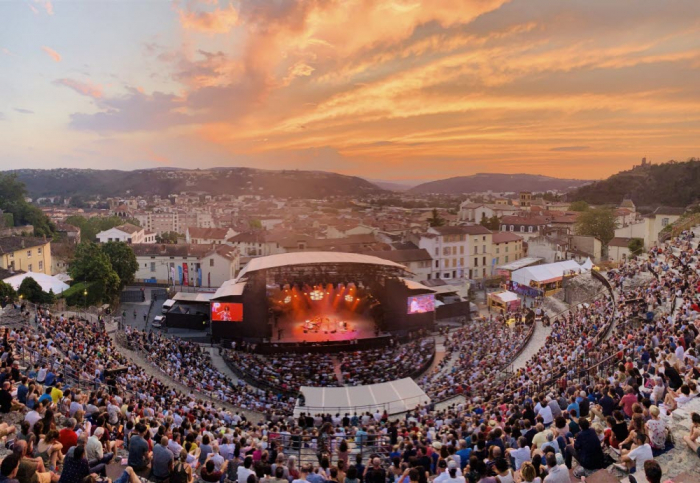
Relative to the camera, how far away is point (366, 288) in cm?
2744

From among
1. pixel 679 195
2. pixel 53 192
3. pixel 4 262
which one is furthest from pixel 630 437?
pixel 53 192

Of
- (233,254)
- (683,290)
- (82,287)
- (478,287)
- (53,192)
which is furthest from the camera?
(53,192)

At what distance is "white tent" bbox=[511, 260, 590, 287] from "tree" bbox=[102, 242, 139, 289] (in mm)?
28479

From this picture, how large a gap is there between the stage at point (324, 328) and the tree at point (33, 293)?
13.1 m

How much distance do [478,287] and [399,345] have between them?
1728cm

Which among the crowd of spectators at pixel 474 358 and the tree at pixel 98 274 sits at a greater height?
the tree at pixel 98 274

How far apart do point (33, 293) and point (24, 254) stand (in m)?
10.4

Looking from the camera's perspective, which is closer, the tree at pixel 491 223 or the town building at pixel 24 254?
the town building at pixel 24 254

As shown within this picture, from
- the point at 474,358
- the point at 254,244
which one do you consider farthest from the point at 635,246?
the point at 254,244

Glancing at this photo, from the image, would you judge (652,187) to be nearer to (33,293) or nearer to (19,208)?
(33,293)

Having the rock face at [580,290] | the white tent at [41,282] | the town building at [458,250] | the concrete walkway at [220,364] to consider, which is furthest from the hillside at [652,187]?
the white tent at [41,282]

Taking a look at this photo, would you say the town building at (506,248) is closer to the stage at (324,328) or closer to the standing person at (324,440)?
the stage at (324,328)

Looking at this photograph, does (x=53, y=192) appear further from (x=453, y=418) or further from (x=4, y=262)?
(x=453, y=418)

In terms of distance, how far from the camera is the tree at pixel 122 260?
36.0 metres
